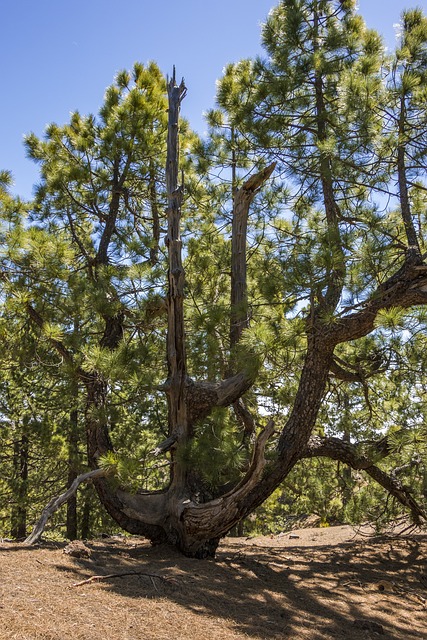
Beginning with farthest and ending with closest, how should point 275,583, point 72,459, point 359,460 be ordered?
point 72,459, point 359,460, point 275,583

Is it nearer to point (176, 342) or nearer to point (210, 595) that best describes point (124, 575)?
point (210, 595)

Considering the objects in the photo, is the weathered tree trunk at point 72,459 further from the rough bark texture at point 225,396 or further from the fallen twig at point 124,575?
the fallen twig at point 124,575

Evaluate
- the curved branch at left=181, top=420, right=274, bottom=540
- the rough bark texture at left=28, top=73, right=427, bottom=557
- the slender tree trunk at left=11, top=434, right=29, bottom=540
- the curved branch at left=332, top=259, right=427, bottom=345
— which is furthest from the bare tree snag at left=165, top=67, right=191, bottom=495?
the slender tree trunk at left=11, top=434, right=29, bottom=540

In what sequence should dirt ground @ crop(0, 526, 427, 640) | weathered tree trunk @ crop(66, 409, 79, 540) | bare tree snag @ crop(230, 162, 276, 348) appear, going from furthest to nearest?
weathered tree trunk @ crop(66, 409, 79, 540), bare tree snag @ crop(230, 162, 276, 348), dirt ground @ crop(0, 526, 427, 640)

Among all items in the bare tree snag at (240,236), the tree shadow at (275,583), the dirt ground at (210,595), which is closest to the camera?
the dirt ground at (210,595)

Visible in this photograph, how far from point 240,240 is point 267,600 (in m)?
3.37

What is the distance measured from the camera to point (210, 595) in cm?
349

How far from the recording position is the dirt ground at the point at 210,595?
8.94 ft

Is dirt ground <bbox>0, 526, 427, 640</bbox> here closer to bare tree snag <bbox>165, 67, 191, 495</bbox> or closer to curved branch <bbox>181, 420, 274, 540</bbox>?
curved branch <bbox>181, 420, 274, 540</bbox>

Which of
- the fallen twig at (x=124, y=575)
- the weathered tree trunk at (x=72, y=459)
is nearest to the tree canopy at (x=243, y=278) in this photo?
the fallen twig at (x=124, y=575)

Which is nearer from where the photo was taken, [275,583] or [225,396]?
[275,583]

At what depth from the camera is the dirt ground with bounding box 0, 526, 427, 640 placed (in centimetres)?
272

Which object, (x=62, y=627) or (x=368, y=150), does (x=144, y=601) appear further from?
(x=368, y=150)

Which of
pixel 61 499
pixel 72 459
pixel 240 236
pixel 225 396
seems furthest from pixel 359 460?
pixel 72 459
